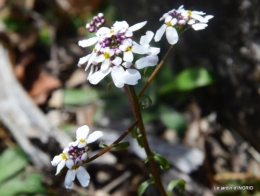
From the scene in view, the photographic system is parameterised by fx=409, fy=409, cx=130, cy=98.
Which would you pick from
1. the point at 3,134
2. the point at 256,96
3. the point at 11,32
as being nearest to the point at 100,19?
the point at 256,96

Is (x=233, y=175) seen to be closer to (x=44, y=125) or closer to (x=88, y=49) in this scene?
(x=44, y=125)

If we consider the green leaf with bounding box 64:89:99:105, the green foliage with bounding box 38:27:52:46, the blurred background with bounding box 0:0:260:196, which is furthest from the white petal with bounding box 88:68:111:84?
the green foliage with bounding box 38:27:52:46

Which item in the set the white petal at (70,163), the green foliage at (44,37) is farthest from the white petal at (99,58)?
the green foliage at (44,37)

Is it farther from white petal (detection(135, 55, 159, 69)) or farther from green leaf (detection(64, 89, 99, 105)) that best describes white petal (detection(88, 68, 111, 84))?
green leaf (detection(64, 89, 99, 105))

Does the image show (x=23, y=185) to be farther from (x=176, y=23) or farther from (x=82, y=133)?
(x=176, y=23)

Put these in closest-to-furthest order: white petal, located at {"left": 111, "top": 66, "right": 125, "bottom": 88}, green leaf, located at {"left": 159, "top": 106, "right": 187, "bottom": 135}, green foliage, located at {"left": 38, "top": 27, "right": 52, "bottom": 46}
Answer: white petal, located at {"left": 111, "top": 66, "right": 125, "bottom": 88} → green leaf, located at {"left": 159, "top": 106, "right": 187, "bottom": 135} → green foliage, located at {"left": 38, "top": 27, "right": 52, "bottom": 46}

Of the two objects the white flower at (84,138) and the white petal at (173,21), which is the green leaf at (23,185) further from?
the white petal at (173,21)

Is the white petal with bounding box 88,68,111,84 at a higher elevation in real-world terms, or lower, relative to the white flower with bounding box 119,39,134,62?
lower
